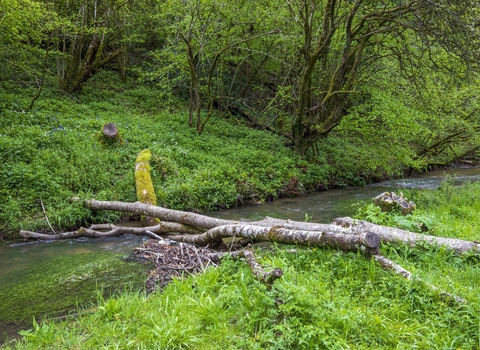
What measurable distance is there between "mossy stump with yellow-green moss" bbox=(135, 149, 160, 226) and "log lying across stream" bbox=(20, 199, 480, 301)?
31 cm

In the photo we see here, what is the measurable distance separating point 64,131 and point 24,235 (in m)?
4.58

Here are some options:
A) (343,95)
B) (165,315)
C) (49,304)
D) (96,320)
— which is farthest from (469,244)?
(343,95)

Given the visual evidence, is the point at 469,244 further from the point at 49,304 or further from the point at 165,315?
the point at 49,304

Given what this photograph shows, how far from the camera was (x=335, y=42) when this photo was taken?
1370 centimetres

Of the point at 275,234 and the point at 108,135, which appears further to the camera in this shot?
the point at 108,135

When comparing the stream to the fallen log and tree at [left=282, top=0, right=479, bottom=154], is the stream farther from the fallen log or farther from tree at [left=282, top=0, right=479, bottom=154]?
tree at [left=282, top=0, right=479, bottom=154]

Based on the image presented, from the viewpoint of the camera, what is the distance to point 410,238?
422cm

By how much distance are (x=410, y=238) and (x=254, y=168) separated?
27.3ft

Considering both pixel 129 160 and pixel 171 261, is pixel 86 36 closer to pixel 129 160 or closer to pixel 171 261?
pixel 129 160

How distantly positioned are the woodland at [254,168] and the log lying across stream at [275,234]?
0.08ft

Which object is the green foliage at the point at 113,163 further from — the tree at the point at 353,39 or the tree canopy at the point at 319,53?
the tree at the point at 353,39

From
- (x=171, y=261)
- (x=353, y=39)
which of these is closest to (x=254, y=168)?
(x=353, y=39)

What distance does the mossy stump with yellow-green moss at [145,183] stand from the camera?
24.8 ft

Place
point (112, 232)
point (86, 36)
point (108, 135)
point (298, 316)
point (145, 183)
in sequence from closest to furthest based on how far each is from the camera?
point (298, 316)
point (112, 232)
point (145, 183)
point (108, 135)
point (86, 36)
